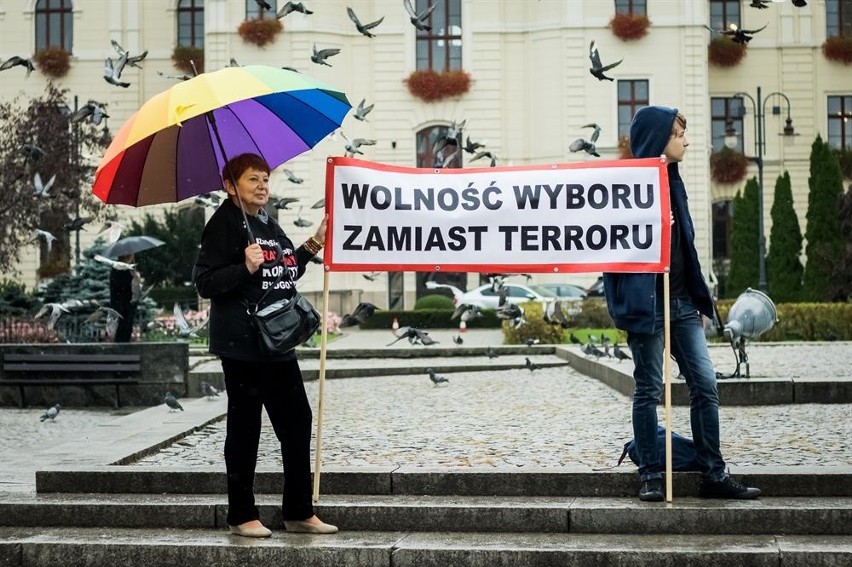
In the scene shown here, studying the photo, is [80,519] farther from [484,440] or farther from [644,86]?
[644,86]

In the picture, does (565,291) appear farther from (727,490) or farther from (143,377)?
(727,490)

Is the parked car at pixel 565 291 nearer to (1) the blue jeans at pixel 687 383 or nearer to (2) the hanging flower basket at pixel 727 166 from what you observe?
(2) the hanging flower basket at pixel 727 166

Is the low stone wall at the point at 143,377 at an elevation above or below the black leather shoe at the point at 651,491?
above

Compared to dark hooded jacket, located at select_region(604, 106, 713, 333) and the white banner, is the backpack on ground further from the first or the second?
the white banner

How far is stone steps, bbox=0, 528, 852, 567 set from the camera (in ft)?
22.8

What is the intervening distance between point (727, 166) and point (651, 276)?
3915 centimetres

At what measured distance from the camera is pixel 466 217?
8.12 m

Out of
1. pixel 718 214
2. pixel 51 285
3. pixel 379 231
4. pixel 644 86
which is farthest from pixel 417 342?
pixel 718 214

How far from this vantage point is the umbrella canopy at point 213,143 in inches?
301

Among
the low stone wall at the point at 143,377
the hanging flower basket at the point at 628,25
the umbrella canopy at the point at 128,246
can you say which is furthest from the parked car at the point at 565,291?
the low stone wall at the point at 143,377

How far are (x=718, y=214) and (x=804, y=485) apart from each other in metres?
40.3

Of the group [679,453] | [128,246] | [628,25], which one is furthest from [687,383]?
[628,25]

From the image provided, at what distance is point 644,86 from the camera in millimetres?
43156

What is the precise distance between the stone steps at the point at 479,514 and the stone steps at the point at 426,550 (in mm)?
84
